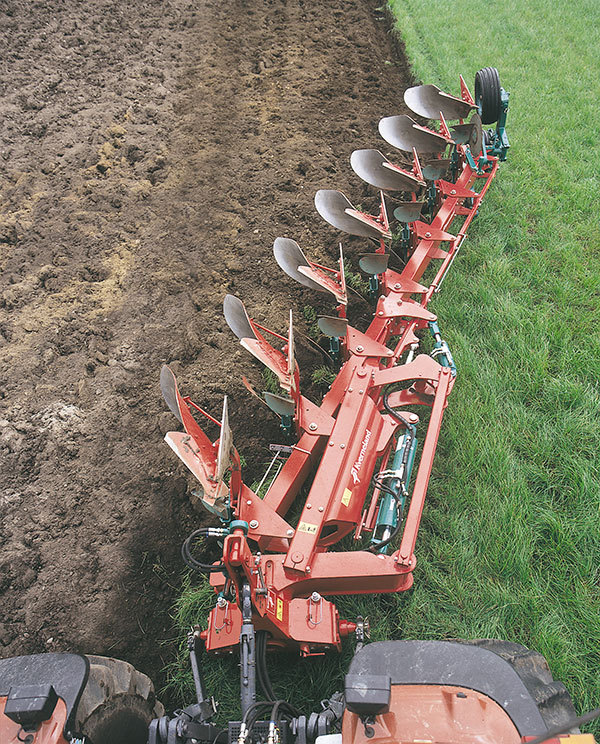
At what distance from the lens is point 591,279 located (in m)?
4.10

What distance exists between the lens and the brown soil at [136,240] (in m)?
2.88

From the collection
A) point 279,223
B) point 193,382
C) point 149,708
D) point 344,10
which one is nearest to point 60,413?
point 193,382

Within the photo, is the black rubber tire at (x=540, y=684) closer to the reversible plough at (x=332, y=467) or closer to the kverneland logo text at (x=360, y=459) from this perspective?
the reversible plough at (x=332, y=467)

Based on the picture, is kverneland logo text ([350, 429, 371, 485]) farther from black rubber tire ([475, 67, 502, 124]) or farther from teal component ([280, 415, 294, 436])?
black rubber tire ([475, 67, 502, 124])

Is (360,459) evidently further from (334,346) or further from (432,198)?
(432,198)

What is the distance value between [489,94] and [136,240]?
306 centimetres

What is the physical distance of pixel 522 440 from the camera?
3.24 meters

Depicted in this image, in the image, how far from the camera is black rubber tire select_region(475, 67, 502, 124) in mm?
4763

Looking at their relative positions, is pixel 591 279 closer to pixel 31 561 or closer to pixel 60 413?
pixel 60 413

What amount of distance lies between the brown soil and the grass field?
0.61 metres

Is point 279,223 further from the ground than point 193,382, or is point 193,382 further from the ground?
point 279,223

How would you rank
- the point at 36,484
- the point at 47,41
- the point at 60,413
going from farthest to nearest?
the point at 47,41
the point at 60,413
the point at 36,484

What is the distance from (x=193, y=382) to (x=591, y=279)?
9.18ft

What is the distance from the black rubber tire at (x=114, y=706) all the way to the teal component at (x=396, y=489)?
1066 mm
